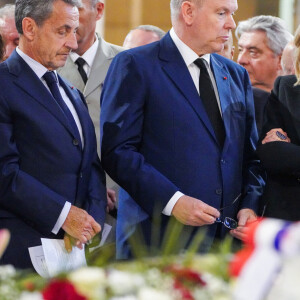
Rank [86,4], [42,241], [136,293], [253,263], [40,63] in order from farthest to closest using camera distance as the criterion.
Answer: [86,4], [40,63], [42,241], [136,293], [253,263]

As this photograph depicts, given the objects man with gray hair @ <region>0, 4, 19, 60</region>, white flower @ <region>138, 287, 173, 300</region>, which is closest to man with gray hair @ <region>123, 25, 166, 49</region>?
man with gray hair @ <region>0, 4, 19, 60</region>

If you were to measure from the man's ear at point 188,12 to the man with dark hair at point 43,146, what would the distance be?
0.49 metres

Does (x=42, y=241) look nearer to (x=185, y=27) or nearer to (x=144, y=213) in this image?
(x=144, y=213)

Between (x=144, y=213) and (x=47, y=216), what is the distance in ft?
1.53

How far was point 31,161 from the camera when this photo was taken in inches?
133

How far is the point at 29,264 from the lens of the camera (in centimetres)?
→ 337

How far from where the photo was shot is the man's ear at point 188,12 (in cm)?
371

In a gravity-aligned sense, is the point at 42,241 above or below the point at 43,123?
below

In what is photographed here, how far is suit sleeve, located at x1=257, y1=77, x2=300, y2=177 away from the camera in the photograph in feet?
11.6

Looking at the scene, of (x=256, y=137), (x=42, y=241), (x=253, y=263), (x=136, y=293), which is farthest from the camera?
(x=256, y=137)

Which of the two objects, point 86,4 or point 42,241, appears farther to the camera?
point 86,4

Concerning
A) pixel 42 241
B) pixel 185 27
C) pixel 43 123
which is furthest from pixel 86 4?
pixel 42 241

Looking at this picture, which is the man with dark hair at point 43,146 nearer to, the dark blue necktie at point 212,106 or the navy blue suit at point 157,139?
the navy blue suit at point 157,139

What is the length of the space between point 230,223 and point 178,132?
0.46 meters
